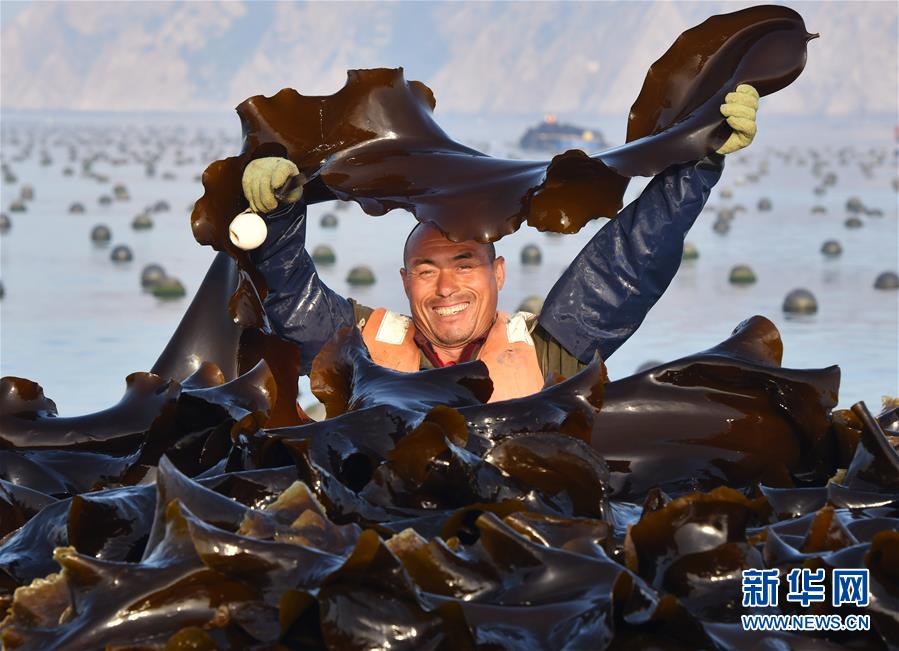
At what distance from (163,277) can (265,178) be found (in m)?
7.62

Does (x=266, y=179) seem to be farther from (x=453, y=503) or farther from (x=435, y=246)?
(x=453, y=503)

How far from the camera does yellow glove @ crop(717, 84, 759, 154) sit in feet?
8.87

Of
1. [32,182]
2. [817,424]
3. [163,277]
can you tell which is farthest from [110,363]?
[32,182]

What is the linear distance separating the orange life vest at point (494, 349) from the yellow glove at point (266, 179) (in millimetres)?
557

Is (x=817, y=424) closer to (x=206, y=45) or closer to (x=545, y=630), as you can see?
(x=545, y=630)

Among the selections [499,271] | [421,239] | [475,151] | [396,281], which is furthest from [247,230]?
[396,281]

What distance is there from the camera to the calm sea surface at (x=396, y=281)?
7.38 metres

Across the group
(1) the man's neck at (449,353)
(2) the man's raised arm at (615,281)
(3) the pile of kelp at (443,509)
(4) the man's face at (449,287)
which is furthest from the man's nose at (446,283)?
(3) the pile of kelp at (443,509)

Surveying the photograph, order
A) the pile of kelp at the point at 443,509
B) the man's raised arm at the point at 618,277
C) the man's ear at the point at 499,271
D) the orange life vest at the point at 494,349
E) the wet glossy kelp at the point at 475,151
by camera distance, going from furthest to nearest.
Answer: the man's ear at the point at 499,271
the man's raised arm at the point at 618,277
the orange life vest at the point at 494,349
the wet glossy kelp at the point at 475,151
the pile of kelp at the point at 443,509

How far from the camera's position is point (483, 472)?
65.1 inches

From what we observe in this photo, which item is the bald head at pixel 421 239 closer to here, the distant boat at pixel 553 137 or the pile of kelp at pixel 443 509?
the pile of kelp at pixel 443 509

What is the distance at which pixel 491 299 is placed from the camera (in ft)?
10.7

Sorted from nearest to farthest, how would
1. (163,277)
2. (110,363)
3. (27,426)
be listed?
(27,426) → (110,363) → (163,277)

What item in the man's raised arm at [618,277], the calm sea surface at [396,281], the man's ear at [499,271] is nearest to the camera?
the man's raised arm at [618,277]
